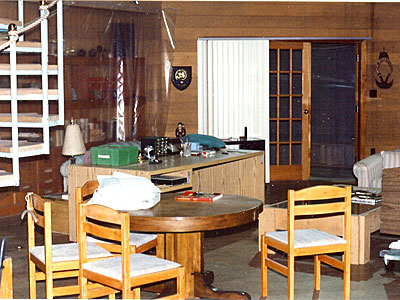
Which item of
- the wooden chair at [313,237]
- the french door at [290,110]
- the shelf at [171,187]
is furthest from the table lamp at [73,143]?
the french door at [290,110]

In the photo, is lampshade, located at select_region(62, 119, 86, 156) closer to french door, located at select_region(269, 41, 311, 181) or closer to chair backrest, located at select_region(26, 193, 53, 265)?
chair backrest, located at select_region(26, 193, 53, 265)

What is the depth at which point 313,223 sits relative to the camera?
5.43 m

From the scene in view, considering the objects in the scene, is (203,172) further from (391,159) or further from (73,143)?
(391,159)

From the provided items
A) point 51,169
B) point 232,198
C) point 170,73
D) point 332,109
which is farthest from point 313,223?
point 332,109

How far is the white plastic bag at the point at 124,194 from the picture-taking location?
158 inches

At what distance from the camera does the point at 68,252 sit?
3898 millimetres

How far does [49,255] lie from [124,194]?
0.57 meters

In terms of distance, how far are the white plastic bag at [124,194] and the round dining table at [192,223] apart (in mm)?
65

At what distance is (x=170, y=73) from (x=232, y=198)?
4.85 meters

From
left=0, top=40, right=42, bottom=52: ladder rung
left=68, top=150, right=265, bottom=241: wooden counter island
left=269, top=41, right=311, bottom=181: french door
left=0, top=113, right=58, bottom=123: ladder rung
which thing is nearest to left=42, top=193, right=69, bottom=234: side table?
left=68, top=150, right=265, bottom=241: wooden counter island

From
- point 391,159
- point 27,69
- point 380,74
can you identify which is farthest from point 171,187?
point 380,74

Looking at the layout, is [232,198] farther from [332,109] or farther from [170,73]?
[332,109]

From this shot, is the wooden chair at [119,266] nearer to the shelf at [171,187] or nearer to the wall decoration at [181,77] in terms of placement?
the shelf at [171,187]

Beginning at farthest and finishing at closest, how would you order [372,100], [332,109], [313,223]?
[332,109]
[372,100]
[313,223]
